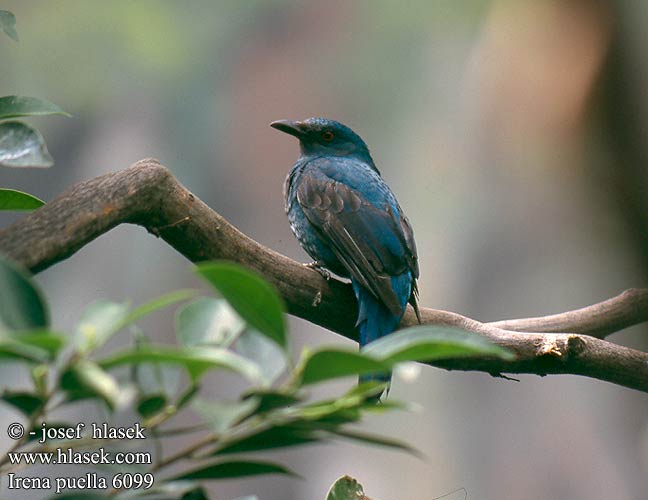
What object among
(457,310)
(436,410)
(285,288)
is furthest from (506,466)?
(285,288)

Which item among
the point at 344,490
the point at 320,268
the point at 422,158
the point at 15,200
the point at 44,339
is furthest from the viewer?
the point at 422,158

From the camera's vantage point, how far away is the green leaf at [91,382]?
2.15 feet

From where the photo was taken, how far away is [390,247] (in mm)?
2828

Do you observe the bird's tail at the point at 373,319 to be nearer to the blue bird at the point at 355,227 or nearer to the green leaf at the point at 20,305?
the blue bird at the point at 355,227

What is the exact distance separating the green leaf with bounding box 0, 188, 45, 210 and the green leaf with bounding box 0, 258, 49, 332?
0.58 metres

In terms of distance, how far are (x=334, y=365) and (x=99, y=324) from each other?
0.22 metres

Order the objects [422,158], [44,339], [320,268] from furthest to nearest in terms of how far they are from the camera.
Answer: [422,158] < [320,268] < [44,339]

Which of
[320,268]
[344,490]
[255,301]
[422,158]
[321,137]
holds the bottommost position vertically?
[344,490]

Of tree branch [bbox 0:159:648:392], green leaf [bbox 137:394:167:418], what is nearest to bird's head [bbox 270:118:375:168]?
tree branch [bbox 0:159:648:392]

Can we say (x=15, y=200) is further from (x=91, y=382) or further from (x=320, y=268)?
(x=320, y=268)

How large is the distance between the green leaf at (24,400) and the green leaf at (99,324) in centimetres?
9

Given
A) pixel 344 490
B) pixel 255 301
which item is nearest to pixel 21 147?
pixel 255 301

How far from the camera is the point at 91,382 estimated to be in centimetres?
65

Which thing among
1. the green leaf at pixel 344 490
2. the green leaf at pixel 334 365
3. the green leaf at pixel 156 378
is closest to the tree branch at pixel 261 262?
the green leaf at pixel 156 378
